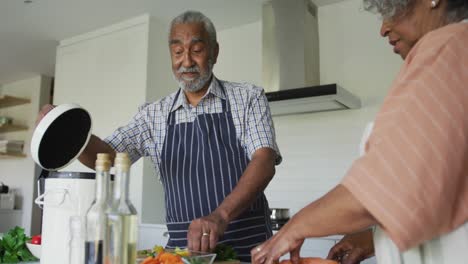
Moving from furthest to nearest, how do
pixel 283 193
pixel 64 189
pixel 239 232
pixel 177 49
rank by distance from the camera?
pixel 283 193 < pixel 177 49 < pixel 239 232 < pixel 64 189

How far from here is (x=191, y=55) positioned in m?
1.33

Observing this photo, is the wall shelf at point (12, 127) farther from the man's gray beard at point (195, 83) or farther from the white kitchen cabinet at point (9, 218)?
the man's gray beard at point (195, 83)

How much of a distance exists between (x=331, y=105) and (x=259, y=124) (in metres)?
1.50

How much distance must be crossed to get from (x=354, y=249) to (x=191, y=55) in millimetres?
737

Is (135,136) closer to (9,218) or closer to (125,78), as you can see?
(125,78)

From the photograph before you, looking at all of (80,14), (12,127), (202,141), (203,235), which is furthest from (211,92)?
(12,127)

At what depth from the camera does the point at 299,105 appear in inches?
103

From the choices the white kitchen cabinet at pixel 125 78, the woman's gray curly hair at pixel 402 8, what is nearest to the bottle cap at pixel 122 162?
the woman's gray curly hair at pixel 402 8

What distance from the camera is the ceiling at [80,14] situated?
3021mm

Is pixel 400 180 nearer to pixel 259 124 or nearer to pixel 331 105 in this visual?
pixel 259 124

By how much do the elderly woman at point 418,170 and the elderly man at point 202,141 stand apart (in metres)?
0.54

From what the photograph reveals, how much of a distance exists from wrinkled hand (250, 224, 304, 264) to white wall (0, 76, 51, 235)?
4.31 meters

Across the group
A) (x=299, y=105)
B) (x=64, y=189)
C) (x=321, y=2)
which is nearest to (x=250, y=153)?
(x=64, y=189)

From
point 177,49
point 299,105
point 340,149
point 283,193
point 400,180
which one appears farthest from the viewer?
point 283,193
